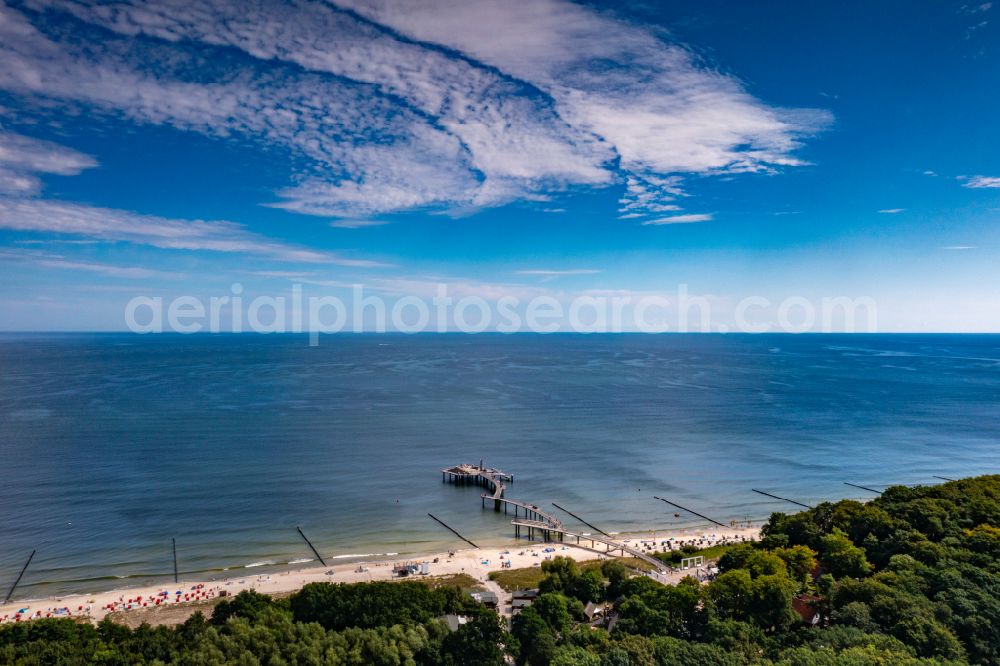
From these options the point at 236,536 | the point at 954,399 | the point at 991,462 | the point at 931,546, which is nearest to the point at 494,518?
the point at 236,536

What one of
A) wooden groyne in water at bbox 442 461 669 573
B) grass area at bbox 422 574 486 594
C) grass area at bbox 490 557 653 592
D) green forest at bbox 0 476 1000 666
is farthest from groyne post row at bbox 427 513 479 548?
green forest at bbox 0 476 1000 666

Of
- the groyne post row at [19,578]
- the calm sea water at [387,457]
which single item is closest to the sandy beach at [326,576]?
the groyne post row at [19,578]

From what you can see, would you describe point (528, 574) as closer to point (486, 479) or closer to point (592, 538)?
point (592, 538)

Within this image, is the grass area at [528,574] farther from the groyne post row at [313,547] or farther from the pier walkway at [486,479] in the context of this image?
the pier walkway at [486,479]

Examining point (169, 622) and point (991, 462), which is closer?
point (169, 622)

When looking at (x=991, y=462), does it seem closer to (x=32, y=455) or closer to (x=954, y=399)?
(x=954, y=399)

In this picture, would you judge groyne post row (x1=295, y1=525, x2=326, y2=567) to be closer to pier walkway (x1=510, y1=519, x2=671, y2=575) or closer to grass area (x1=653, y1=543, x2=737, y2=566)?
pier walkway (x1=510, y1=519, x2=671, y2=575)
